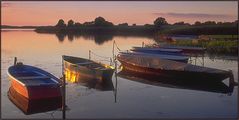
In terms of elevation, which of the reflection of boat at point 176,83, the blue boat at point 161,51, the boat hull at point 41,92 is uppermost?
the blue boat at point 161,51

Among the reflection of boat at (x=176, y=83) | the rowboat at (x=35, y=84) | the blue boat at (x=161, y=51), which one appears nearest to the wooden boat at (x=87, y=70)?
the reflection of boat at (x=176, y=83)

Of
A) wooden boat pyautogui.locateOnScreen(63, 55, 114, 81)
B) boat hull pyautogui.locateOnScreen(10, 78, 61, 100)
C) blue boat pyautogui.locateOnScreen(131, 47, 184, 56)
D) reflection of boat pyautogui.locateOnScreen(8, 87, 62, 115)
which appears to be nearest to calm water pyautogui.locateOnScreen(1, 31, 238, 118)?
reflection of boat pyautogui.locateOnScreen(8, 87, 62, 115)

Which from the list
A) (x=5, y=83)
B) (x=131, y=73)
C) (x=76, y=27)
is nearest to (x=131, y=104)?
(x=5, y=83)

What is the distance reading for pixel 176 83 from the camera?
958 inches

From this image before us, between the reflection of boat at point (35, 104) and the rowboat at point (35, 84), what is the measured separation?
0.20 meters

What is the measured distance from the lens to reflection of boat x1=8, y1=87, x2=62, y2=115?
1713 cm

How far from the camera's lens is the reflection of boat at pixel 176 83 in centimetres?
2225

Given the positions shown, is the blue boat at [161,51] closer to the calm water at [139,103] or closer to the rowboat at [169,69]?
the rowboat at [169,69]

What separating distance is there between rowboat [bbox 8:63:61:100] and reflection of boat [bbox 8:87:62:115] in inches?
7.8

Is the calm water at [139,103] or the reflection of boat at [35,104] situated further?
the reflection of boat at [35,104]

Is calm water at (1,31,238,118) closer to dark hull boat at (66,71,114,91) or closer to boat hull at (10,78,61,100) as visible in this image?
dark hull boat at (66,71,114,91)

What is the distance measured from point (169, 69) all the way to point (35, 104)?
11.3m

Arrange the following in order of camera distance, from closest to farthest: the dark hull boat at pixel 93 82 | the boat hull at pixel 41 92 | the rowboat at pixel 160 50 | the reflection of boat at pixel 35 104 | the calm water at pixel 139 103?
1. the calm water at pixel 139 103
2. the reflection of boat at pixel 35 104
3. the boat hull at pixel 41 92
4. the dark hull boat at pixel 93 82
5. the rowboat at pixel 160 50

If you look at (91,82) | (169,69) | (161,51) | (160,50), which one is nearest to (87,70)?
(91,82)
